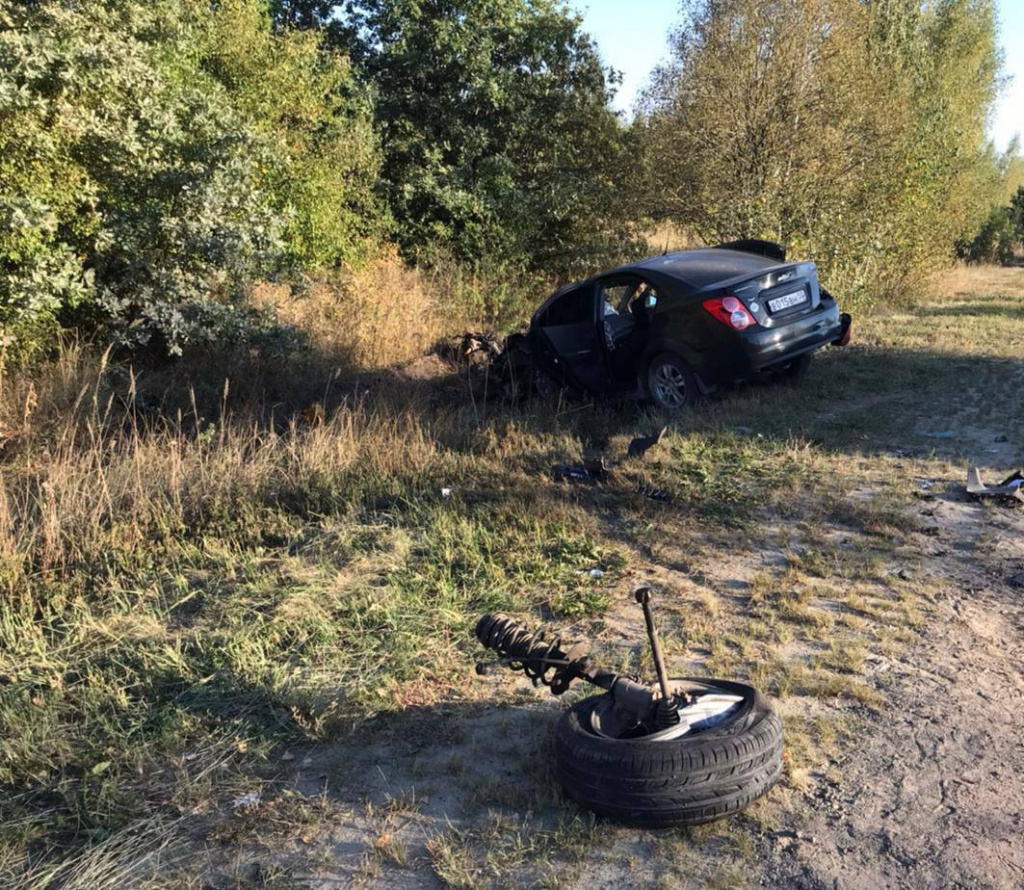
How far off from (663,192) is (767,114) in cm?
208

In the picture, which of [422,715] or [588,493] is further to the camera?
[588,493]

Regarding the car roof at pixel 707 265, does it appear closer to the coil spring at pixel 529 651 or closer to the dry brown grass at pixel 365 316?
the dry brown grass at pixel 365 316

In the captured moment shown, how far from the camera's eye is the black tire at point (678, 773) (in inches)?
108

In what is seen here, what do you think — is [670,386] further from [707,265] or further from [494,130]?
[494,130]

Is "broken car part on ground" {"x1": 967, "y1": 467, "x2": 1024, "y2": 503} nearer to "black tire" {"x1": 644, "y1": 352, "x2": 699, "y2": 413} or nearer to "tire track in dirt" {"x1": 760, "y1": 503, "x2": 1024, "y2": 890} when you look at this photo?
"tire track in dirt" {"x1": 760, "y1": 503, "x2": 1024, "y2": 890}

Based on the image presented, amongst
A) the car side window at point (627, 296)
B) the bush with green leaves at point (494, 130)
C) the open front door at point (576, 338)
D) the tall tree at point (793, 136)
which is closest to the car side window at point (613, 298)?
the car side window at point (627, 296)

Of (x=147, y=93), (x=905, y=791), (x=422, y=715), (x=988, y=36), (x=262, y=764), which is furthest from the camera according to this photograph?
(x=988, y=36)

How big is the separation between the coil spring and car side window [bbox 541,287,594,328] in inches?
242

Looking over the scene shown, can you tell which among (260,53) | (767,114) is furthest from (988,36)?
(260,53)

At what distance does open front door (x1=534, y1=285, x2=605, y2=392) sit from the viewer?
29.8 feet

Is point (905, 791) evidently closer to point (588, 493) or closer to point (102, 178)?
point (588, 493)

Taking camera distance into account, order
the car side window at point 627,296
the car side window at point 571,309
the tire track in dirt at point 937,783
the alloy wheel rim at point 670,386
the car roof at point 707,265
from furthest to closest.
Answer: the car side window at point 571,309
the car side window at point 627,296
the alloy wheel rim at point 670,386
the car roof at point 707,265
the tire track in dirt at point 937,783

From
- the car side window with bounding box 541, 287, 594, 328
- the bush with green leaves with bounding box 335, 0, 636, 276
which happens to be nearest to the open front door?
the car side window with bounding box 541, 287, 594, 328

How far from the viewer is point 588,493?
5.98 m
